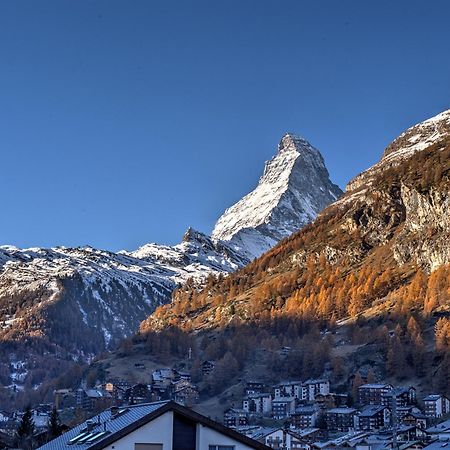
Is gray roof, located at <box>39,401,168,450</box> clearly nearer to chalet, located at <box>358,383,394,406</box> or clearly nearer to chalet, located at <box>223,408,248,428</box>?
chalet, located at <box>223,408,248,428</box>

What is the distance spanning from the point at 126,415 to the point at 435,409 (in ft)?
471

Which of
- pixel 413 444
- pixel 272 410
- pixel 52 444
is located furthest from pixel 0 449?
pixel 272 410

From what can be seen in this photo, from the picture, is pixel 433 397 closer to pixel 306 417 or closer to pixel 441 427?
pixel 441 427

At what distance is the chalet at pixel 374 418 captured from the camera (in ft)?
565

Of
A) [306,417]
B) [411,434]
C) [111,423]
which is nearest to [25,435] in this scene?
[111,423]

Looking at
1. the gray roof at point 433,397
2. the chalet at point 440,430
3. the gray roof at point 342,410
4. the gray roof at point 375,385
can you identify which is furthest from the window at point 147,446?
the gray roof at point 375,385

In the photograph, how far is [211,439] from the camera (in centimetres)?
3375

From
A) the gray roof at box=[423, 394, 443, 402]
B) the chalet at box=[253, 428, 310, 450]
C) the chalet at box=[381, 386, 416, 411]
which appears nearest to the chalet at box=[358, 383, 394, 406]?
the chalet at box=[381, 386, 416, 411]

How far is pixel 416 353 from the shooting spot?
199500mm

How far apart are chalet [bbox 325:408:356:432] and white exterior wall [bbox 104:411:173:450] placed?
147 meters

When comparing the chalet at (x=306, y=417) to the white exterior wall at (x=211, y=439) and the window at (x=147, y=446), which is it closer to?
the white exterior wall at (x=211, y=439)

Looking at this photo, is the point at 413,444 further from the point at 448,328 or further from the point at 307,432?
the point at 448,328

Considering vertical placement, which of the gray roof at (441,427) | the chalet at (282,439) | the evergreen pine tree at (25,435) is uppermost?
the gray roof at (441,427)

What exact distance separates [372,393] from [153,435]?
159 metres
